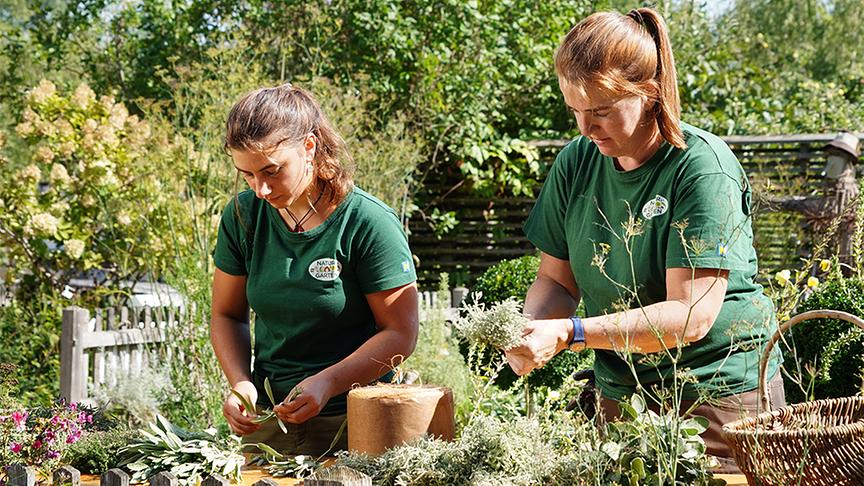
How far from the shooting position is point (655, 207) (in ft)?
6.31

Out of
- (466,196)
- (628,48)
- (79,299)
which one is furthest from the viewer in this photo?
(466,196)

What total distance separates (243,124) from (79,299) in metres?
5.10

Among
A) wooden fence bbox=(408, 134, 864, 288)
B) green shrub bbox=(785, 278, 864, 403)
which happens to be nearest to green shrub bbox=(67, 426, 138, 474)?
green shrub bbox=(785, 278, 864, 403)

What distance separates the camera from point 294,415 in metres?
2.11

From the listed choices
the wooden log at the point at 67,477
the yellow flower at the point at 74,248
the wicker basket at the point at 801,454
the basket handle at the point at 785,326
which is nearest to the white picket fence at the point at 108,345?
the yellow flower at the point at 74,248

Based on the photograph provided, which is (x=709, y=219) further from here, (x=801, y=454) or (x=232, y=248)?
(x=232, y=248)

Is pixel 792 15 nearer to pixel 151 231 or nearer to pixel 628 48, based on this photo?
pixel 151 231

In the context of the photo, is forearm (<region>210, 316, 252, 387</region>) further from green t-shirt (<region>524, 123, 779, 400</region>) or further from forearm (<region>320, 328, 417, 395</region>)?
green t-shirt (<region>524, 123, 779, 400</region>)

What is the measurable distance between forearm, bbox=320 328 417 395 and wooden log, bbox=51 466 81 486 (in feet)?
1.78

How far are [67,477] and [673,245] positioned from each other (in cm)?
129

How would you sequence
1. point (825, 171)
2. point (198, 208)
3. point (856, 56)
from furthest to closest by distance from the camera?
point (856, 56) < point (825, 171) < point (198, 208)

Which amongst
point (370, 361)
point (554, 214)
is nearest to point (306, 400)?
point (370, 361)

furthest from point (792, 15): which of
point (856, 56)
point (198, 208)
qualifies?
point (198, 208)

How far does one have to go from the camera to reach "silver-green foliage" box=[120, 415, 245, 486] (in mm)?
1840
